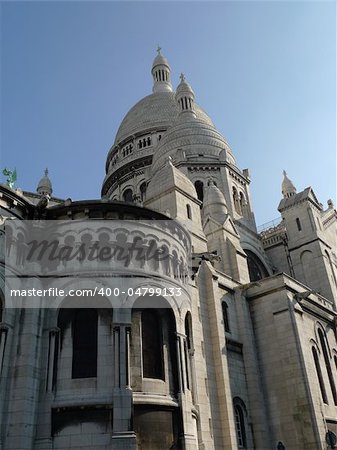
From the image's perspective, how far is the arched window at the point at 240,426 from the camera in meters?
22.9

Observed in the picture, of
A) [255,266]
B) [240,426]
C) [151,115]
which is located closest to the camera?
[240,426]

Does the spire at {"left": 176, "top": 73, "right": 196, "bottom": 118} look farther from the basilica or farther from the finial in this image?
the basilica

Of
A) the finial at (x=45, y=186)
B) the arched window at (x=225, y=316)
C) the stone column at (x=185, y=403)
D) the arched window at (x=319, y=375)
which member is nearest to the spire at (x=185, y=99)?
the finial at (x=45, y=186)

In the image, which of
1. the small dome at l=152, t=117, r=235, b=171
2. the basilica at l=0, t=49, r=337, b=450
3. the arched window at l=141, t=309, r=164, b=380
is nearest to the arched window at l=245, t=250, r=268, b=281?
the basilica at l=0, t=49, r=337, b=450

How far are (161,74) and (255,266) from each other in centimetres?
4296

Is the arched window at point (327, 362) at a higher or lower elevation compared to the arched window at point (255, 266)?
lower

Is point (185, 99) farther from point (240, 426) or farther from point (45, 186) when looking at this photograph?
point (240, 426)

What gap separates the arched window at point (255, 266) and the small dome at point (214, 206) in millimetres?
6634

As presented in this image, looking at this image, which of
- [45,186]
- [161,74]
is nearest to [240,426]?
[45,186]

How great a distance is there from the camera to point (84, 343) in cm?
1794

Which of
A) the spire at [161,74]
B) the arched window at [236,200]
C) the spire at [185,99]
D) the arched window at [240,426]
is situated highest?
the spire at [161,74]

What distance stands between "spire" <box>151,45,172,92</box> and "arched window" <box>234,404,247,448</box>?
52647 mm

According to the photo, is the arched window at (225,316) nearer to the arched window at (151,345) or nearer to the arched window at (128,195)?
the arched window at (151,345)

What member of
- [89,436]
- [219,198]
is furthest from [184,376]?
[219,198]
